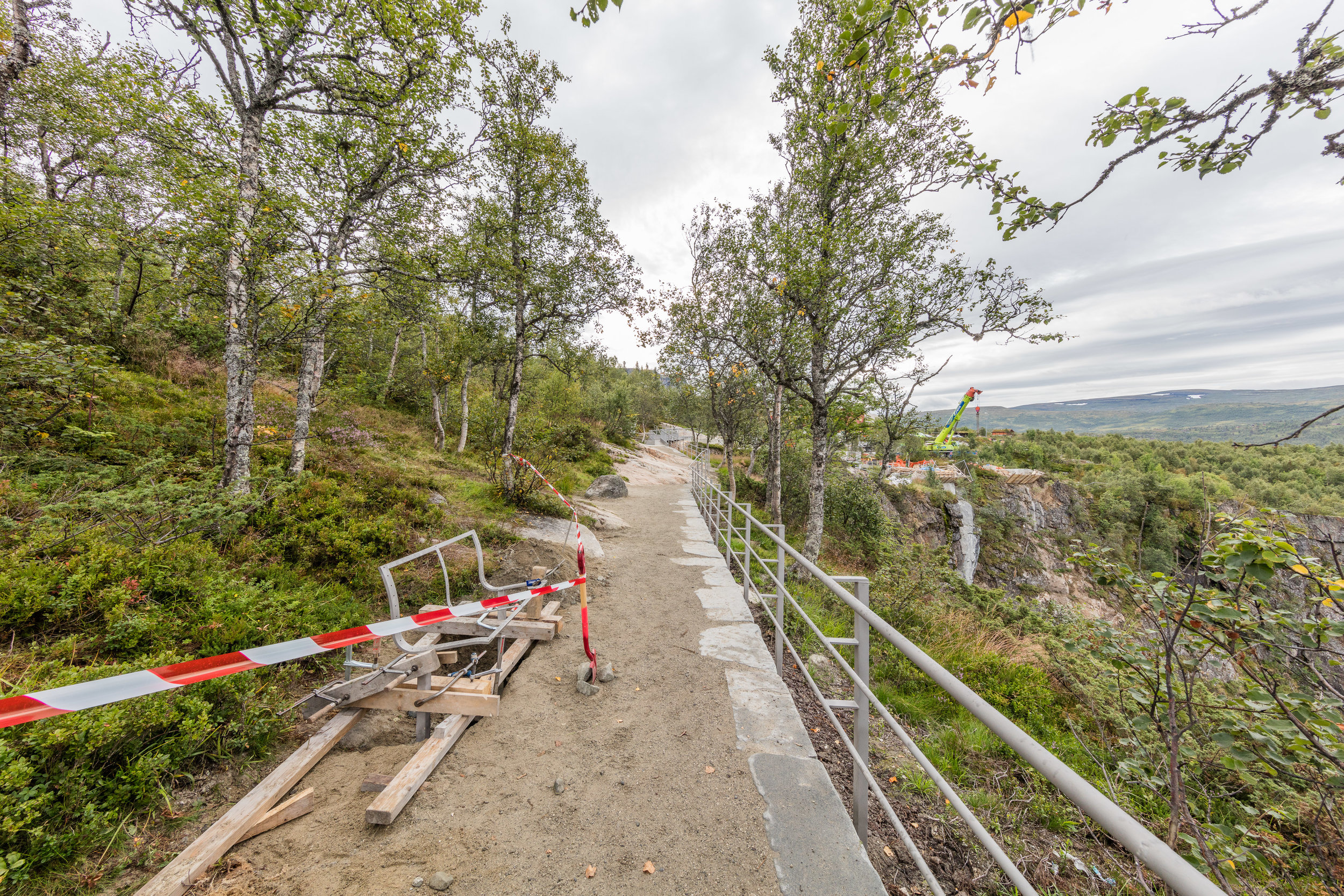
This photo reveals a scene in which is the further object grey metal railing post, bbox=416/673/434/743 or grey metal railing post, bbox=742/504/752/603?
grey metal railing post, bbox=742/504/752/603

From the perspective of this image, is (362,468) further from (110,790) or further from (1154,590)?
(1154,590)

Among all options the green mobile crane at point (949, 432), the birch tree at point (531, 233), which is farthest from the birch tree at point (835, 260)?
the green mobile crane at point (949, 432)

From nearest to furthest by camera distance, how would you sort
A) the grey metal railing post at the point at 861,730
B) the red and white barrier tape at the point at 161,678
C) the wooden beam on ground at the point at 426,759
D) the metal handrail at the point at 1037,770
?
the metal handrail at the point at 1037,770 → the red and white barrier tape at the point at 161,678 → the grey metal railing post at the point at 861,730 → the wooden beam on ground at the point at 426,759

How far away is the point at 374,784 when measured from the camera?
8.84 feet

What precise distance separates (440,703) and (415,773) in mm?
577

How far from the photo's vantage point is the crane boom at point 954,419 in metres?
33.1

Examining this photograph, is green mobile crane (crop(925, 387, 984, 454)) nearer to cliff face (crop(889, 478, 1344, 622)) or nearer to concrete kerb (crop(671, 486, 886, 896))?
cliff face (crop(889, 478, 1344, 622))

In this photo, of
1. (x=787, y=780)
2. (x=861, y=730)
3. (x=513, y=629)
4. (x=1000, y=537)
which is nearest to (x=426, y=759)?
(x=513, y=629)

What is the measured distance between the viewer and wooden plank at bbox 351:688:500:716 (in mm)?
3230

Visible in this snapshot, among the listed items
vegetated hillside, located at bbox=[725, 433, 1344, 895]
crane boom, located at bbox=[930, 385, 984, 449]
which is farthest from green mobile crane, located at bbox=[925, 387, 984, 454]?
vegetated hillside, located at bbox=[725, 433, 1344, 895]

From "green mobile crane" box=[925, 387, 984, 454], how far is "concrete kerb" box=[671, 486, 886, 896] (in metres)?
33.7

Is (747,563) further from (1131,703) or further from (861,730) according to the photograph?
(1131,703)

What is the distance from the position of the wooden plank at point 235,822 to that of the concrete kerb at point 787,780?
2828 millimetres

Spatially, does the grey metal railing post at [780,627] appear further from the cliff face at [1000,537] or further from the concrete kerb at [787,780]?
the cliff face at [1000,537]
